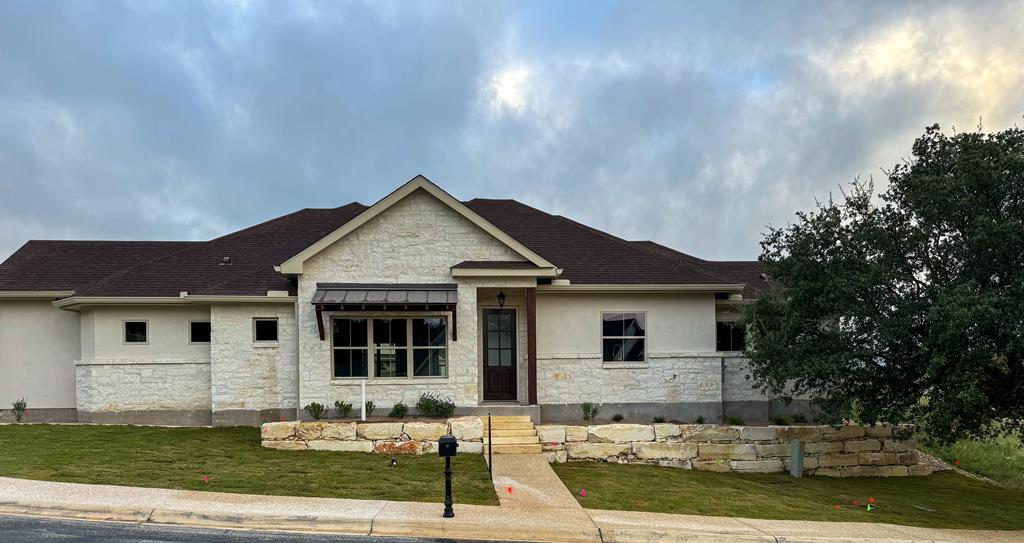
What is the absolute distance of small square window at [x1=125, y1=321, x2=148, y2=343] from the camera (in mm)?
17531

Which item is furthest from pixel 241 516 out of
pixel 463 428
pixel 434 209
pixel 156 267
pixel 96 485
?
pixel 156 267

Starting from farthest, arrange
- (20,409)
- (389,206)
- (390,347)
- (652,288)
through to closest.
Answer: (20,409), (652,288), (390,347), (389,206)

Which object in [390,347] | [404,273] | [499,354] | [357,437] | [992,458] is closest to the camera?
[357,437]

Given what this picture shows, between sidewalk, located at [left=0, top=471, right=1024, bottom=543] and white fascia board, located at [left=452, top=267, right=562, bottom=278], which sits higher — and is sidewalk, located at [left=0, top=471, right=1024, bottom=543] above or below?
below

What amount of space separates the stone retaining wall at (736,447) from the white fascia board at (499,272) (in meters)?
3.60

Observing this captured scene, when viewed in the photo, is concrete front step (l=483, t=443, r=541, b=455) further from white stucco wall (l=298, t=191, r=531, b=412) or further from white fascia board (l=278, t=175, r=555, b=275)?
white fascia board (l=278, t=175, r=555, b=275)

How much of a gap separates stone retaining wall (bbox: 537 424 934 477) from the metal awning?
12.1 feet

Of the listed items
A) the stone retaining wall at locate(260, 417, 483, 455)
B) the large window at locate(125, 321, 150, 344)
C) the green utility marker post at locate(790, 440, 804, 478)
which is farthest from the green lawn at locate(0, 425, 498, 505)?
the green utility marker post at locate(790, 440, 804, 478)

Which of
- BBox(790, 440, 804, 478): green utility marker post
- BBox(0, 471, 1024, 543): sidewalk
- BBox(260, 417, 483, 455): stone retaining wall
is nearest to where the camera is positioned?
BBox(0, 471, 1024, 543): sidewalk

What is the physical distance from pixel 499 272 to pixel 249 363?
685cm

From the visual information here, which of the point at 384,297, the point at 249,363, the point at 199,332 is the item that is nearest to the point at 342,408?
the point at 384,297

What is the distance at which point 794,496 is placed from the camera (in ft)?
43.2

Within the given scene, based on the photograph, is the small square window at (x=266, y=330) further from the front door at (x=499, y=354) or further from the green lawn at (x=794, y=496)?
the green lawn at (x=794, y=496)

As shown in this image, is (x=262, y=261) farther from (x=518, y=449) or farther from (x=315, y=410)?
(x=518, y=449)
